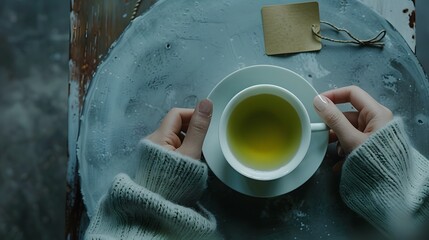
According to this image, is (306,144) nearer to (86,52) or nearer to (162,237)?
(162,237)

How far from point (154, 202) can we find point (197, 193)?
72mm

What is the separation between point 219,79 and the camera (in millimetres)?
729

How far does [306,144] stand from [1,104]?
2.67 feet

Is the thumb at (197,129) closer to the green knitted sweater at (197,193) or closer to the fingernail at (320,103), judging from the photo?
the green knitted sweater at (197,193)

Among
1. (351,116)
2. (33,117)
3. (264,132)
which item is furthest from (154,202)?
(33,117)

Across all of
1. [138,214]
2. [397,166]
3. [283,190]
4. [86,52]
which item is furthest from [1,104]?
[397,166]

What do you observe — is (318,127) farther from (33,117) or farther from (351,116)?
(33,117)

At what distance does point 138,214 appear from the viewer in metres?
0.65

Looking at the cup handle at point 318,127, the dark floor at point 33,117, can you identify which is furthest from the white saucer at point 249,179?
the dark floor at point 33,117

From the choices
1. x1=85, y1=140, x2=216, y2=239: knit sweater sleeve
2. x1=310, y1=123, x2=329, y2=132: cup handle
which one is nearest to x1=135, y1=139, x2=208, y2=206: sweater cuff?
x1=85, y1=140, x2=216, y2=239: knit sweater sleeve

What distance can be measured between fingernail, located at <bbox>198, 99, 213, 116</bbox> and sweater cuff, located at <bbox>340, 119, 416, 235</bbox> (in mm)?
190

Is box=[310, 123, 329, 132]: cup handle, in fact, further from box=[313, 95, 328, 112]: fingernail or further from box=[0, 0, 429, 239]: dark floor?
box=[0, 0, 429, 239]: dark floor

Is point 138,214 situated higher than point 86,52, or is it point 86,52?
point 86,52

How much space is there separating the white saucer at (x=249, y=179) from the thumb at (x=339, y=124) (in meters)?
0.02
